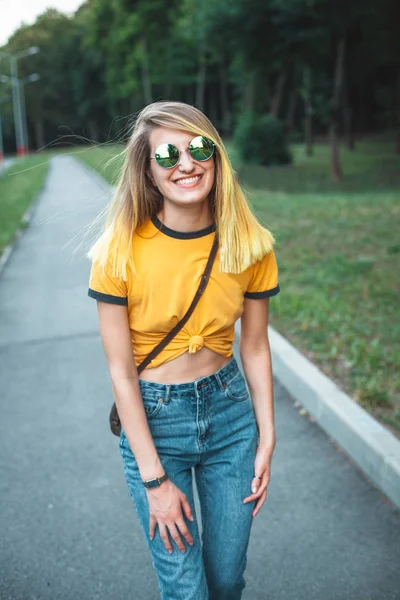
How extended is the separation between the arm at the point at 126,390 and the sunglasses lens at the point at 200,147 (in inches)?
20.9

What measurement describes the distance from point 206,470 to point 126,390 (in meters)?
0.42

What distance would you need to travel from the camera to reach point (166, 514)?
6.57 feet

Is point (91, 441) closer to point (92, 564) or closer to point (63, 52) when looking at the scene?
point (92, 564)

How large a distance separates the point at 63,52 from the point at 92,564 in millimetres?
87762

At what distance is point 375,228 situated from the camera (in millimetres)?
11047

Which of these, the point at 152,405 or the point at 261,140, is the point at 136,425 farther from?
the point at 261,140

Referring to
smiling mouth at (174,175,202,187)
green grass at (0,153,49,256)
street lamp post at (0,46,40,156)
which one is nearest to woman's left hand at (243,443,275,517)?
smiling mouth at (174,175,202,187)

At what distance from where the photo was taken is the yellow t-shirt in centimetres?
200

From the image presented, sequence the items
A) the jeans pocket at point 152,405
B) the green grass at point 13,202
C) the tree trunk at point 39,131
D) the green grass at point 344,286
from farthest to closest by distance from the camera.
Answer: the tree trunk at point 39,131, the green grass at point 13,202, the green grass at point 344,286, the jeans pocket at point 152,405

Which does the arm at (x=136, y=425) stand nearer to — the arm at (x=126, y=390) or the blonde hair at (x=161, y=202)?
the arm at (x=126, y=390)

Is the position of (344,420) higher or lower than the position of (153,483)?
lower

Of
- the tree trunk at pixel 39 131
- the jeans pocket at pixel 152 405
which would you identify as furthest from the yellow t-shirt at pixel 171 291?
the tree trunk at pixel 39 131

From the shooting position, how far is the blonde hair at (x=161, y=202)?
2.03 meters

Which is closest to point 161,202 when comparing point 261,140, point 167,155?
point 167,155
